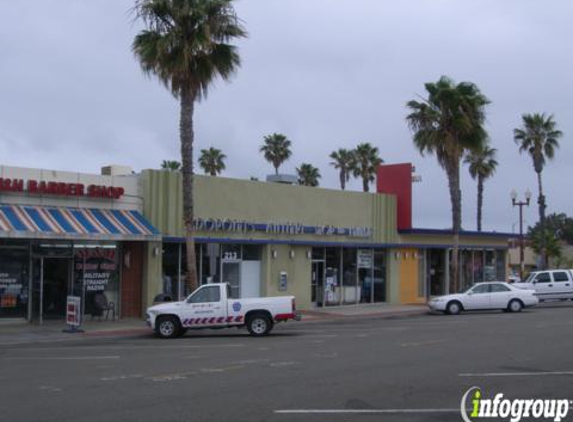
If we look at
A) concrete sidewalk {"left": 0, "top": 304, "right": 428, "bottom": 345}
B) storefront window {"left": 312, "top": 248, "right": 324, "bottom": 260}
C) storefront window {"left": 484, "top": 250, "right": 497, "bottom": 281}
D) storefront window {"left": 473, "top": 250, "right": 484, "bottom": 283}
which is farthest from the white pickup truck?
storefront window {"left": 484, "top": 250, "right": 497, "bottom": 281}

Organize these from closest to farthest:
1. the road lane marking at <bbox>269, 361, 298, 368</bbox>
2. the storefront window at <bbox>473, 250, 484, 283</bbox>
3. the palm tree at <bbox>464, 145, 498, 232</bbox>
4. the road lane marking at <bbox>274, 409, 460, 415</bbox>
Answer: the road lane marking at <bbox>274, 409, 460, 415</bbox>, the road lane marking at <bbox>269, 361, 298, 368</bbox>, the storefront window at <bbox>473, 250, 484, 283</bbox>, the palm tree at <bbox>464, 145, 498, 232</bbox>

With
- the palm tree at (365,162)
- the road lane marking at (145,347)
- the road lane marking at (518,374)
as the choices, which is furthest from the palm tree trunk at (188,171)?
the palm tree at (365,162)

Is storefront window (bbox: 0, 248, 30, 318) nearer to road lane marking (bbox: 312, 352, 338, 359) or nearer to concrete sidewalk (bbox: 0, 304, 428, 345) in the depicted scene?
concrete sidewalk (bbox: 0, 304, 428, 345)

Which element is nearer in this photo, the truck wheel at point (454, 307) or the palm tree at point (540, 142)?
the truck wheel at point (454, 307)

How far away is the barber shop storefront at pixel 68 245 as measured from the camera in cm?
2502

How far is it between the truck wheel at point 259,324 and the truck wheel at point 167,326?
213 centimetres

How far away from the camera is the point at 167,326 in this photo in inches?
906

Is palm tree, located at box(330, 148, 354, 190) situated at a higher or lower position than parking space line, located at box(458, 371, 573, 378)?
higher

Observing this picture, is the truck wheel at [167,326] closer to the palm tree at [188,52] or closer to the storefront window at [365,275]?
the palm tree at [188,52]

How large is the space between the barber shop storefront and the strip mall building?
1.5 inches

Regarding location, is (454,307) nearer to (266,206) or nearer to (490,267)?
(266,206)

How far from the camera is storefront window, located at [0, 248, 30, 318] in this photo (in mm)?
25219

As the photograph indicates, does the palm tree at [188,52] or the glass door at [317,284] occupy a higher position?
the palm tree at [188,52]

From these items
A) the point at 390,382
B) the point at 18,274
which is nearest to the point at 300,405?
the point at 390,382
